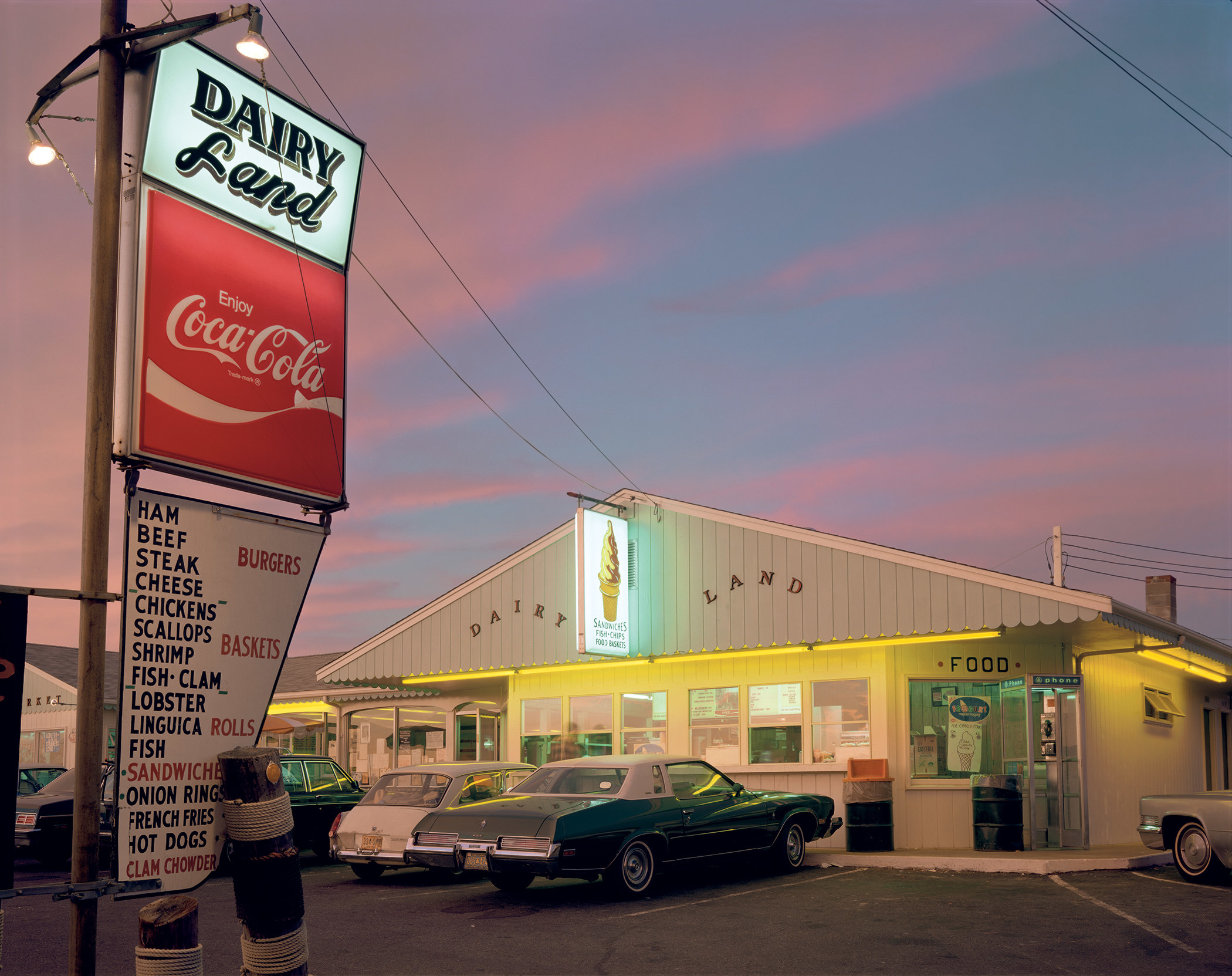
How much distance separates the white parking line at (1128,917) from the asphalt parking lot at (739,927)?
1.3 inches

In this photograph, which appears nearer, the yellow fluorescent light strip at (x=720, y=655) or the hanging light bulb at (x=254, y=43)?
the hanging light bulb at (x=254, y=43)

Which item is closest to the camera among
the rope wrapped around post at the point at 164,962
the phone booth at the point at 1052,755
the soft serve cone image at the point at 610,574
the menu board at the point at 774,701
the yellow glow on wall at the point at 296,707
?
the rope wrapped around post at the point at 164,962

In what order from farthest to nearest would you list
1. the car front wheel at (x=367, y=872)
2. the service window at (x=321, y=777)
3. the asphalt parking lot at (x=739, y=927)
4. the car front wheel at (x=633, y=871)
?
the service window at (x=321, y=777), the car front wheel at (x=367, y=872), the car front wheel at (x=633, y=871), the asphalt parking lot at (x=739, y=927)

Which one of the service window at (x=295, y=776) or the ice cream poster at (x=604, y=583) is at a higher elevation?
the ice cream poster at (x=604, y=583)

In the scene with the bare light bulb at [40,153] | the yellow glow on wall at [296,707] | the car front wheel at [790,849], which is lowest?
the car front wheel at [790,849]

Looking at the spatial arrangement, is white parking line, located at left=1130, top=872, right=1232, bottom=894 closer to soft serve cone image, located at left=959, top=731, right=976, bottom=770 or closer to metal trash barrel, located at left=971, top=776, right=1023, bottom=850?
metal trash barrel, located at left=971, top=776, right=1023, bottom=850

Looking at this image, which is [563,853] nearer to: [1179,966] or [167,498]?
[1179,966]

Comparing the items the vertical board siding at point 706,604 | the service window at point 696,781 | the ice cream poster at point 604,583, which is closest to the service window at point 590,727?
A: the vertical board siding at point 706,604

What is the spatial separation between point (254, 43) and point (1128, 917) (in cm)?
1041

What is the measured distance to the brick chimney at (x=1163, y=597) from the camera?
3022 cm

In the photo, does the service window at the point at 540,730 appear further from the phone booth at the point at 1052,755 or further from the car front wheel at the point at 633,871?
the car front wheel at the point at 633,871

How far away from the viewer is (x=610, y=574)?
63.3ft

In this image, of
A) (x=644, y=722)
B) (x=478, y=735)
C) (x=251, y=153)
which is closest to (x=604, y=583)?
(x=644, y=722)

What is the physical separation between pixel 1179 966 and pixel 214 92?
8.80m
